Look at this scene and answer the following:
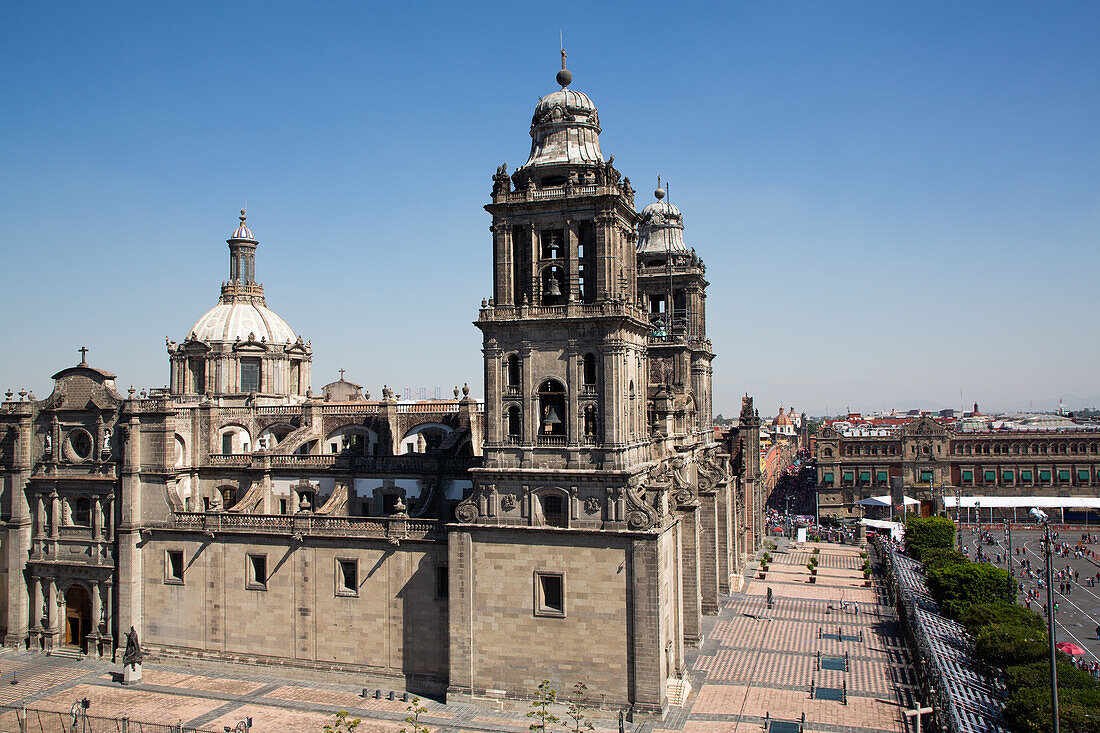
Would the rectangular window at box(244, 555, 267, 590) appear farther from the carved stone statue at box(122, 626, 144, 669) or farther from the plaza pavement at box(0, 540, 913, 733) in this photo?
the carved stone statue at box(122, 626, 144, 669)

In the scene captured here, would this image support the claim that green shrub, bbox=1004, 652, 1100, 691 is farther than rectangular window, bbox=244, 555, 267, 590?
No

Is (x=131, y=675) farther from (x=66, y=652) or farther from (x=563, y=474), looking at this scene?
(x=563, y=474)

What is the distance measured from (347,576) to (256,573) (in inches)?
210

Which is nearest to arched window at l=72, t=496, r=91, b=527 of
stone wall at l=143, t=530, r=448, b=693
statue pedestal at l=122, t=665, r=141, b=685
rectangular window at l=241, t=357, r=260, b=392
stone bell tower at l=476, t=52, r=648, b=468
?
stone wall at l=143, t=530, r=448, b=693

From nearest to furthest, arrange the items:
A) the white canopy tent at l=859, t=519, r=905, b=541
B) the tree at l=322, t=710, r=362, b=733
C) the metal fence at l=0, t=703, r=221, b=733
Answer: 1. the tree at l=322, t=710, r=362, b=733
2. the metal fence at l=0, t=703, r=221, b=733
3. the white canopy tent at l=859, t=519, r=905, b=541

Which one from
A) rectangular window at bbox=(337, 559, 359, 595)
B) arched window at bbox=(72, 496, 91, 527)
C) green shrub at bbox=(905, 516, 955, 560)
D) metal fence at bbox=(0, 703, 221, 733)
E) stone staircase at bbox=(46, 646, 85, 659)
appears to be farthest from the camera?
green shrub at bbox=(905, 516, 955, 560)

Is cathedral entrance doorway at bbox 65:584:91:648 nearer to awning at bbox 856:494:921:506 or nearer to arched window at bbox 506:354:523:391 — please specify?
arched window at bbox 506:354:523:391

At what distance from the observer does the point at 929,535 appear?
69.8 m

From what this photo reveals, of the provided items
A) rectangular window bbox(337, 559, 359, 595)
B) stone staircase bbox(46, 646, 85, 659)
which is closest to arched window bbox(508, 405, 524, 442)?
rectangular window bbox(337, 559, 359, 595)

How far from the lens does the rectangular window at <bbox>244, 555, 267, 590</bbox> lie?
42250 mm

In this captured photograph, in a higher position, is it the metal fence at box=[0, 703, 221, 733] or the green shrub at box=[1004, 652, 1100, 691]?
the green shrub at box=[1004, 652, 1100, 691]

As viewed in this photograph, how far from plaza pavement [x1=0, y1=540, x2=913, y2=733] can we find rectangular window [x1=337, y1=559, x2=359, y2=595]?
421 cm

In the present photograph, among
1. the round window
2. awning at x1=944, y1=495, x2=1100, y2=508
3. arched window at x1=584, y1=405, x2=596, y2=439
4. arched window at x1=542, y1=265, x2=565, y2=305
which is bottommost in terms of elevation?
awning at x1=944, y1=495, x2=1100, y2=508

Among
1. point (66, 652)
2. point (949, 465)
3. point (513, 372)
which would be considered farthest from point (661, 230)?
point (949, 465)
